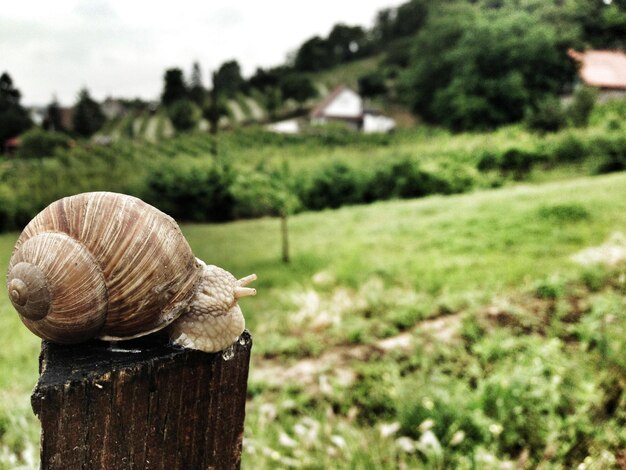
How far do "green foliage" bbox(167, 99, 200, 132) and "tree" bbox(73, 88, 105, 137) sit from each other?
215 inches

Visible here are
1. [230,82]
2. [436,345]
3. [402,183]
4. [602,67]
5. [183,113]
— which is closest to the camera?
[436,345]

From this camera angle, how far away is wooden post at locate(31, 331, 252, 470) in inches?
43.0

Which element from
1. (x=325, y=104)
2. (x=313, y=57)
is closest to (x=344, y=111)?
(x=325, y=104)

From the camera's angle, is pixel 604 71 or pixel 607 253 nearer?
pixel 607 253

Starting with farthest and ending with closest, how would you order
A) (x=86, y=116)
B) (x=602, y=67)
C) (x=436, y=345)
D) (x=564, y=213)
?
(x=86, y=116), (x=602, y=67), (x=564, y=213), (x=436, y=345)

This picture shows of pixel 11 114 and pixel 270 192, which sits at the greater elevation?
pixel 11 114

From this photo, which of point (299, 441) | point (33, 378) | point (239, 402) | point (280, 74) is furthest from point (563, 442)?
point (280, 74)

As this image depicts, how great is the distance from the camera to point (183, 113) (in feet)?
64.1

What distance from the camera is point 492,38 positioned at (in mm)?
21328

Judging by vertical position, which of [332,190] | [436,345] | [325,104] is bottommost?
[436,345]

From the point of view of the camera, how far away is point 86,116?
23.6 meters

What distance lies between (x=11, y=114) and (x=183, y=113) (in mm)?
6101

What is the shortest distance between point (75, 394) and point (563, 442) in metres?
2.55

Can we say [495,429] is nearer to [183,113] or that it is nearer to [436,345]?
[436,345]
